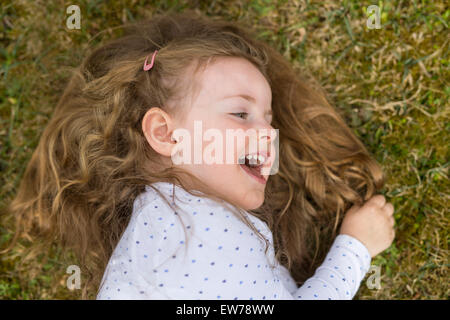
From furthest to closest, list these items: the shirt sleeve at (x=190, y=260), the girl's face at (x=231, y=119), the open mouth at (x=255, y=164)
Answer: the open mouth at (x=255, y=164) → the girl's face at (x=231, y=119) → the shirt sleeve at (x=190, y=260)

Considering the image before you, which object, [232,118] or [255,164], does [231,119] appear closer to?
[232,118]

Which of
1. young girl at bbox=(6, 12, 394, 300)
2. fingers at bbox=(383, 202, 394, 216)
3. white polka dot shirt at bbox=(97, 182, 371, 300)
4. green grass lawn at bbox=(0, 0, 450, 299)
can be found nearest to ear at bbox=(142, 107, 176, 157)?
young girl at bbox=(6, 12, 394, 300)

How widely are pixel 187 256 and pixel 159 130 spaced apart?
56cm

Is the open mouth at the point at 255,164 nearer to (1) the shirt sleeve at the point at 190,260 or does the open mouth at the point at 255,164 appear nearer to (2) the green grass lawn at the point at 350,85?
(1) the shirt sleeve at the point at 190,260

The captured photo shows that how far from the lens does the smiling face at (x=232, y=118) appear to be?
1.81m

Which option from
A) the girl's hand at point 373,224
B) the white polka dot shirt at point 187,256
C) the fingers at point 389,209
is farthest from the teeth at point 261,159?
the fingers at point 389,209

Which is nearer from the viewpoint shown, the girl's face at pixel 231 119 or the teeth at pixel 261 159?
the girl's face at pixel 231 119

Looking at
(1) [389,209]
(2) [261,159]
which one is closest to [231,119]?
(2) [261,159]

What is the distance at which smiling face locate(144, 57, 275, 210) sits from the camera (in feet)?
5.95

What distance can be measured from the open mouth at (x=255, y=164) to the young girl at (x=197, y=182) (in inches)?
0.6

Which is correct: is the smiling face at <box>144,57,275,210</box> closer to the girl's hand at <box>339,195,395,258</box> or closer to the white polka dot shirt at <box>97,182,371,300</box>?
the white polka dot shirt at <box>97,182,371,300</box>
